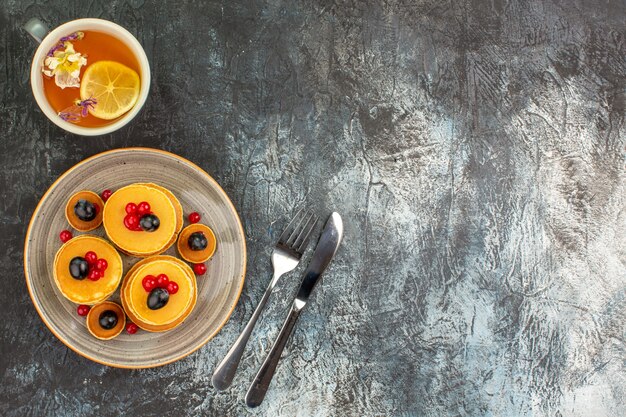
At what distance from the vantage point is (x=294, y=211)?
45.9 inches

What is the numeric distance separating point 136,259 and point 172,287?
0.11m

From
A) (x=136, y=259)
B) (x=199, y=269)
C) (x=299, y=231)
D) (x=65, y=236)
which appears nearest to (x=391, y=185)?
(x=299, y=231)

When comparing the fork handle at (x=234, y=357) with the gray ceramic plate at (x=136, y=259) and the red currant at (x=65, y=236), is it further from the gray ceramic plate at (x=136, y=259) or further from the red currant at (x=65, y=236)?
the red currant at (x=65, y=236)

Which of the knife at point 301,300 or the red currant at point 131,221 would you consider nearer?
the red currant at point 131,221

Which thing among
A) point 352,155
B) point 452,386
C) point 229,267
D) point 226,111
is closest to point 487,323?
point 452,386

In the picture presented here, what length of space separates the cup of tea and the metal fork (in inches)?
14.9

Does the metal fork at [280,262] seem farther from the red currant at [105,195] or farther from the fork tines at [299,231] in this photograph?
the red currant at [105,195]

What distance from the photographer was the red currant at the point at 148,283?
1.00 meters

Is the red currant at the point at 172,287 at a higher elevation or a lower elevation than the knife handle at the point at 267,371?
higher

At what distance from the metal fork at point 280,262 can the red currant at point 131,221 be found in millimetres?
283

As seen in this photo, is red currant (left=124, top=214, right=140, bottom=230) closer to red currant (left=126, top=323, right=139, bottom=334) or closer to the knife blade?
red currant (left=126, top=323, right=139, bottom=334)

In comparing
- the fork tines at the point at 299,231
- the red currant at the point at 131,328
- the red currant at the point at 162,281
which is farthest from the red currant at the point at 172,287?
the fork tines at the point at 299,231

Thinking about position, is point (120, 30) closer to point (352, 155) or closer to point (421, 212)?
point (352, 155)

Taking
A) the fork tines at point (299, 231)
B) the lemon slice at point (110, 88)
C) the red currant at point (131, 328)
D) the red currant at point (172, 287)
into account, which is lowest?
the red currant at point (131, 328)
